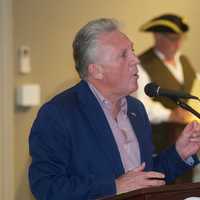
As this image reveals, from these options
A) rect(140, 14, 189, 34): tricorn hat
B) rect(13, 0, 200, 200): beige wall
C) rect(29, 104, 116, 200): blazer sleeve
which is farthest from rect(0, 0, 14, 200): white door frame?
rect(29, 104, 116, 200): blazer sleeve

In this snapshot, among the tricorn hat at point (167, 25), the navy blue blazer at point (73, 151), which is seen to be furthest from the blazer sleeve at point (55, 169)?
the tricorn hat at point (167, 25)

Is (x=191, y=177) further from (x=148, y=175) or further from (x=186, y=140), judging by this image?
(x=148, y=175)

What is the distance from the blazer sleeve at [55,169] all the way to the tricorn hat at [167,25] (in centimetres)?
181

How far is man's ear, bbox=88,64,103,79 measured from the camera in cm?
185

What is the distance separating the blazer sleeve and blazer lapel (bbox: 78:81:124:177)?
0.10 m

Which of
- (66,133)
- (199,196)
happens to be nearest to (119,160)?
(66,133)

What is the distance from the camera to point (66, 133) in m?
1.70

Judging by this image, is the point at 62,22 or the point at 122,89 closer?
the point at 122,89

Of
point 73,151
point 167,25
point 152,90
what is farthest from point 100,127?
point 167,25

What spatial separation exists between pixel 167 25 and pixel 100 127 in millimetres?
1756

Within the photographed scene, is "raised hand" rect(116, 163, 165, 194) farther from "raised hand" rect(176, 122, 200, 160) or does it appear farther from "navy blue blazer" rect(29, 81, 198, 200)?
"raised hand" rect(176, 122, 200, 160)

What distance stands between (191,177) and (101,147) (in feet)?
4.72

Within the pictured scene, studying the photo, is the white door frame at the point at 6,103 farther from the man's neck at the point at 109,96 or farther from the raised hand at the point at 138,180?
the raised hand at the point at 138,180

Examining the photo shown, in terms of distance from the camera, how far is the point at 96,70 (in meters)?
1.85
